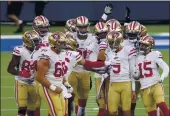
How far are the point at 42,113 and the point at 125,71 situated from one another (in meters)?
2.49

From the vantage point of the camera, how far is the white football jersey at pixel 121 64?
9695 mm

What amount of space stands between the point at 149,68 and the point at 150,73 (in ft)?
0.23

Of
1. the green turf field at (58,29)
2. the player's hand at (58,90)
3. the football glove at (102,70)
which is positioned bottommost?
the player's hand at (58,90)

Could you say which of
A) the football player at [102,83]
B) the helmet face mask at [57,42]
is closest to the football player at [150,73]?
the football player at [102,83]

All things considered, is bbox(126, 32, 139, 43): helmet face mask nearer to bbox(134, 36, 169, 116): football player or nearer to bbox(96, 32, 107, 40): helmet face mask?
bbox(134, 36, 169, 116): football player

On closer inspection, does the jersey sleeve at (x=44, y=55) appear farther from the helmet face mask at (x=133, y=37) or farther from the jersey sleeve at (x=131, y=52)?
the helmet face mask at (x=133, y=37)

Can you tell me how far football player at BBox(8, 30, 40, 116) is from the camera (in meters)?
9.80

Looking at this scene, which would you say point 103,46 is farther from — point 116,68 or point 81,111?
point 81,111

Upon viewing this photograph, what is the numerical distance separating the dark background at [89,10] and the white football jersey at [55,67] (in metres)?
10.3

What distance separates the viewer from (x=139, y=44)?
9.75 m

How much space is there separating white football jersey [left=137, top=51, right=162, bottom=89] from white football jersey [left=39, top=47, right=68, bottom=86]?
1.12 meters

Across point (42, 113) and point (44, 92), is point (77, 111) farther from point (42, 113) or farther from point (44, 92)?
point (44, 92)

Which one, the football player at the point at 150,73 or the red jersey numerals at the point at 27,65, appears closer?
the football player at the point at 150,73

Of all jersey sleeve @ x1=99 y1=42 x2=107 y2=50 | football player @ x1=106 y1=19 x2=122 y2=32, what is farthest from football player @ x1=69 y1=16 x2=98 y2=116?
jersey sleeve @ x1=99 y1=42 x2=107 y2=50
